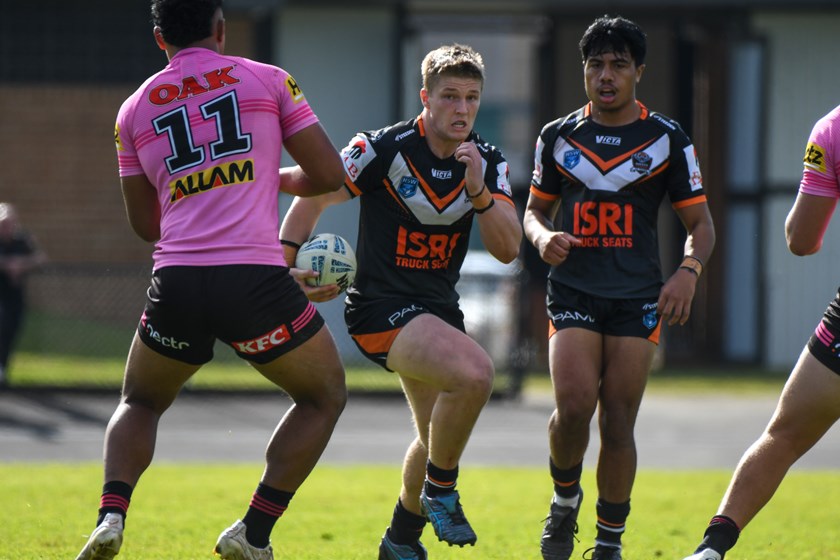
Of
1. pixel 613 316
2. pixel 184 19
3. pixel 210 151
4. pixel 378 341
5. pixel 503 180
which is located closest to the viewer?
pixel 210 151

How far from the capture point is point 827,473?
39.1ft

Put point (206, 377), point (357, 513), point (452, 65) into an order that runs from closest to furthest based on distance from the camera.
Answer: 1. point (452, 65)
2. point (357, 513)
3. point (206, 377)

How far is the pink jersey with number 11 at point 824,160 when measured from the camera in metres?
5.79

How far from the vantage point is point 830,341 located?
5.90 metres

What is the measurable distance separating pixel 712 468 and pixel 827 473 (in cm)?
102

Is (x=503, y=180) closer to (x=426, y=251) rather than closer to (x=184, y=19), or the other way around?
(x=426, y=251)

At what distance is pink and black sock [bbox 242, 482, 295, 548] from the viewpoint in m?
5.84

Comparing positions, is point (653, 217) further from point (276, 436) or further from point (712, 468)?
point (712, 468)

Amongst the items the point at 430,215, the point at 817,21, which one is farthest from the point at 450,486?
→ the point at 817,21

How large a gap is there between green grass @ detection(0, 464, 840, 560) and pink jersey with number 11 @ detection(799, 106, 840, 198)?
2.41 meters

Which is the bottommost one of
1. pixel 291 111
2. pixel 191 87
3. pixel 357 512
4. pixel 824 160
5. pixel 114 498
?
pixel 357 512

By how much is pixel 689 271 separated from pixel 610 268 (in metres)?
0.41

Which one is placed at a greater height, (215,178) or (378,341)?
(215,178)

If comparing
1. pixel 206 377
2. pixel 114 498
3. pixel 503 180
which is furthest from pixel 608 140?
pixel 206 377
